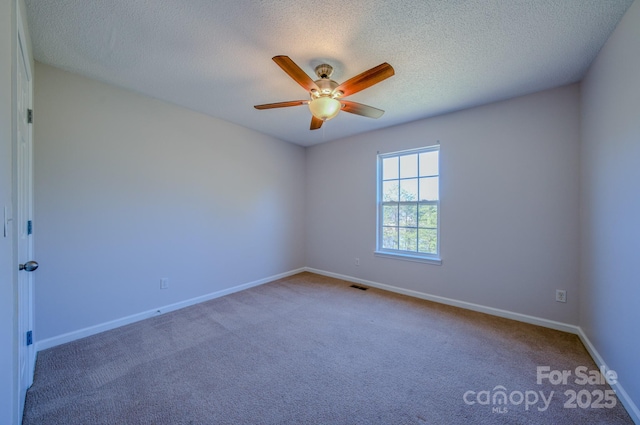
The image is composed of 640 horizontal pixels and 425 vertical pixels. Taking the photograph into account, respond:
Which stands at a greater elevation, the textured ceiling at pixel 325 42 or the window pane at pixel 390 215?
the textured ceiling at pixel 325 42

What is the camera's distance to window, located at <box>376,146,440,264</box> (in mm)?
3406

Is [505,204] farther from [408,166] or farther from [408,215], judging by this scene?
[408,166]

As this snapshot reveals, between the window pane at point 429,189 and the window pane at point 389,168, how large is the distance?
1.47 ft

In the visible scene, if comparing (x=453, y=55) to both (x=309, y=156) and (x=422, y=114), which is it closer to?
(x=422, y=114)

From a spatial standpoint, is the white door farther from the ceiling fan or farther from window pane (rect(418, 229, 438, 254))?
window pane (rect(418, 229, 438, 254))

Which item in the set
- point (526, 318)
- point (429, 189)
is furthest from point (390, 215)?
point (526, 318)

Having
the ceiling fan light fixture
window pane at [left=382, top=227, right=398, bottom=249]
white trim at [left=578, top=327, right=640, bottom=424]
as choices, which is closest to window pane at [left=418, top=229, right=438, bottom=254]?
window pane at [left=382, top=227, right=398, bottom=249]

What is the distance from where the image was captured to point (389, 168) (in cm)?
387

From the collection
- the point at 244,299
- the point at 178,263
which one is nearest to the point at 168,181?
the point at 178,263

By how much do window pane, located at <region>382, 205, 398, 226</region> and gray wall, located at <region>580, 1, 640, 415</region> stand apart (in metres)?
1.99

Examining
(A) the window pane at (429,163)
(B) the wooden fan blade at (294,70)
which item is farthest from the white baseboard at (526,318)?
(B) the wooden fan blade at (294,70)

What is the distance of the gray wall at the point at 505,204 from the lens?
2.51 meters

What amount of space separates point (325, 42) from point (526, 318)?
3.41 m

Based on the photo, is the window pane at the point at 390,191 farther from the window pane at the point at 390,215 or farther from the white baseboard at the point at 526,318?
the white baseboard at the point at 526,318
